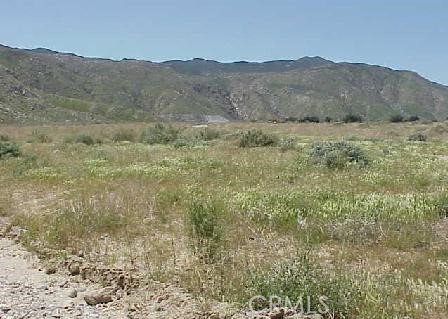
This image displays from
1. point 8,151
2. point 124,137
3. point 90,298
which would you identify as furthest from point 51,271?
point 124,137

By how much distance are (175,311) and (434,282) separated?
3170 mm

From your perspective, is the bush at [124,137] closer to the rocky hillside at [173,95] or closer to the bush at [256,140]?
the bush at [256,140]

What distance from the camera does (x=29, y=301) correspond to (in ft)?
21.9

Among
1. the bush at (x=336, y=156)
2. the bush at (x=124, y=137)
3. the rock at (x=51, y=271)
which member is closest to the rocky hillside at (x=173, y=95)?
the bush at (x=124, y=137)

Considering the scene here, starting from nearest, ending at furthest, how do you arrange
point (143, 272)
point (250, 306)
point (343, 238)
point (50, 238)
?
1. point (250, 306)
2. point (143, 272)
3. point (343, 238)
4. point (50, 238)

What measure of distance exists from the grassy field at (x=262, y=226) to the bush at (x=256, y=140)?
11725 mm

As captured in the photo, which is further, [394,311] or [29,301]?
[29,301]

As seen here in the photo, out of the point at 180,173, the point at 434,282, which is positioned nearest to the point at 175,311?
the point at 434,282

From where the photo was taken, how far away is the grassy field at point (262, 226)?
19.3 feet

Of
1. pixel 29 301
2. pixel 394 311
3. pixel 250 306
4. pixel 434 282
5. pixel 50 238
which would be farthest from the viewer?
pixel 50 238

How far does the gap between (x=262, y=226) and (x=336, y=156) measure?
999 cm

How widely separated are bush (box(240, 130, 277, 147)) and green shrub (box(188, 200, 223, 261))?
22778 millimetres

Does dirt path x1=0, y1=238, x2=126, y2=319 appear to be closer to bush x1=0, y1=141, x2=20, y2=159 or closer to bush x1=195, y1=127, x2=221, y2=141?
bush x1=0, y1=141, x2=20, y2=159

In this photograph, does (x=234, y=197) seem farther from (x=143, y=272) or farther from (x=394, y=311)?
(x=394, y=311)
